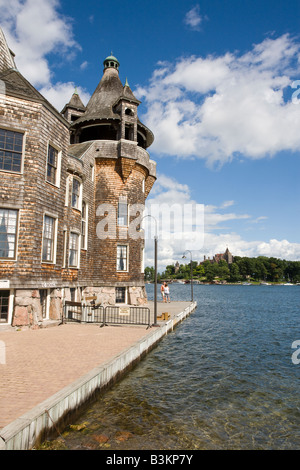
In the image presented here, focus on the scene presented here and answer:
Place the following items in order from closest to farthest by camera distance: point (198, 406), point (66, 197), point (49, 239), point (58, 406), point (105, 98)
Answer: point (58, 406) < point (198, 406) < point (49, 239) < point (66, 197) < point (105, 98)

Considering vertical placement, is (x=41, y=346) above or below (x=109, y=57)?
below

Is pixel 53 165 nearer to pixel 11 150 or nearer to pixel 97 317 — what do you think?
pixel 11 150

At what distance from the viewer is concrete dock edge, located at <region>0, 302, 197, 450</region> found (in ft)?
15.9

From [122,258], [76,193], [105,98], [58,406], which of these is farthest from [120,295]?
[58,406]

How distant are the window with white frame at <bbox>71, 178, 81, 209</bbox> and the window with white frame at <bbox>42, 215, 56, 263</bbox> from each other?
4.61 meters

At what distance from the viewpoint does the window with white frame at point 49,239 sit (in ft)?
54.4

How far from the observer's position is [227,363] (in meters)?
13.2

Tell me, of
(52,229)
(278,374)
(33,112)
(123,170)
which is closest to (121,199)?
(123,170)

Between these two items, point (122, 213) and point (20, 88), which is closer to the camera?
point (20, 88)

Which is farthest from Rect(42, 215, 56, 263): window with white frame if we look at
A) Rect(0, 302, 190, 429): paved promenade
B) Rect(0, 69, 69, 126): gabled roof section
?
Rect(0, 69, 69, 126): gabled roof section

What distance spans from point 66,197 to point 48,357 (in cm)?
1263

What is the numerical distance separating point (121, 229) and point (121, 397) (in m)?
17.7

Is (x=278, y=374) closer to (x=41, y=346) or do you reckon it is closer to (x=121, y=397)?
(x=121, y=397)

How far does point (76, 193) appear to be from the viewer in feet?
72.5
